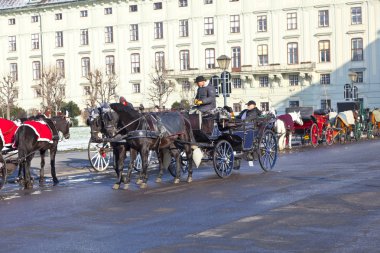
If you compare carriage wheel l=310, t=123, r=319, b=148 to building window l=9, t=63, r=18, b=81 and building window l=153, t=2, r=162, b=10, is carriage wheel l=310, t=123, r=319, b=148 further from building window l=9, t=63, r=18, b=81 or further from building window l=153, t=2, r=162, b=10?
building window l=9, t=63, r=18, b=81

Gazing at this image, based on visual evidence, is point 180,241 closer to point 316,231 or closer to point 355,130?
point 316,231

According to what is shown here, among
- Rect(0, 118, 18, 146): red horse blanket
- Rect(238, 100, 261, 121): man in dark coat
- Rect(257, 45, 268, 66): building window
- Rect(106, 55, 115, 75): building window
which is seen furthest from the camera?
Rect(106, 55, 115, 75): building window

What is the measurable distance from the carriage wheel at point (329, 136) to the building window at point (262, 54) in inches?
1645

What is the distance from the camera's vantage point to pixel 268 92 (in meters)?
72.9

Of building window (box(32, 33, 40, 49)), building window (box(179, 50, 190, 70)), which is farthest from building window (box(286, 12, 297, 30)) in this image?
building window (box(32, 33, 40, 49))

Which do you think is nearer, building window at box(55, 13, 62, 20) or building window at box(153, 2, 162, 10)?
building window at box(153, 2, 162, 10)

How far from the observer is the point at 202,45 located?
246 ft

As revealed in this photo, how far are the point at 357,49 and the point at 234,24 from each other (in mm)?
12078

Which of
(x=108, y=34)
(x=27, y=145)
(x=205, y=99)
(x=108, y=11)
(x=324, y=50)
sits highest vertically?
(x=108, y=11)

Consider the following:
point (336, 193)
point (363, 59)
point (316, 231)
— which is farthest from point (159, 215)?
point (363, 59)

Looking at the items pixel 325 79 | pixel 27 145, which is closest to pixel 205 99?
pixel 27 145

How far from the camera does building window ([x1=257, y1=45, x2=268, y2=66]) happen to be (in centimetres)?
7294

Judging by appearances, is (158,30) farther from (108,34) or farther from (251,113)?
(251,113)

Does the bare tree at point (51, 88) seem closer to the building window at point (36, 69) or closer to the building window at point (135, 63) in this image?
the building window at point (36, 69)
